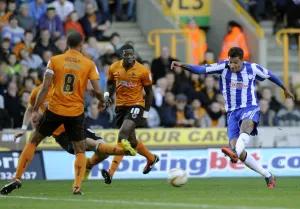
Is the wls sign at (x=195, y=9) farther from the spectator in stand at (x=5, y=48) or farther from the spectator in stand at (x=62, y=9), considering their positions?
the spectator in stand at (x=5, y=48)

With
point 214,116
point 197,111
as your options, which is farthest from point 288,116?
point 197,111

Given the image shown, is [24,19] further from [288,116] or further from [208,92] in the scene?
[288,116]

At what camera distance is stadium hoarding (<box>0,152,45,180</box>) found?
19.2 metres

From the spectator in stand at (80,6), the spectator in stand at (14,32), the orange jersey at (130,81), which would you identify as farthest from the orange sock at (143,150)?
the spectator in stand at (80,6)

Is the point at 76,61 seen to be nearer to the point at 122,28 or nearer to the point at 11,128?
the point at 11,128

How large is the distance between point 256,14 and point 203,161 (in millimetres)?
9362

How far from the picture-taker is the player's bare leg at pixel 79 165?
14430mm

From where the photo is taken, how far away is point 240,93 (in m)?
16.4

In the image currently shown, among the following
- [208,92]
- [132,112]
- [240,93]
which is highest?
[240,93]

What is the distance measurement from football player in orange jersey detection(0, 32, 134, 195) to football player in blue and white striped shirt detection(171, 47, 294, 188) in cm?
236

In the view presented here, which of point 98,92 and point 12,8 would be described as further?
point 12,8

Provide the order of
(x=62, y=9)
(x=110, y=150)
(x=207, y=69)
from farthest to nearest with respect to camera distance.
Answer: (x=62, y=9)
(x=207, y=69)
(x=110, y=150)

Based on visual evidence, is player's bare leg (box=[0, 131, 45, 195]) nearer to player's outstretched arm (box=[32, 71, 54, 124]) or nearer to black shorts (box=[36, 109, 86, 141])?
black shorts (box=[36, 109, 86, 141])

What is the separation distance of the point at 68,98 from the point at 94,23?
1195cm
